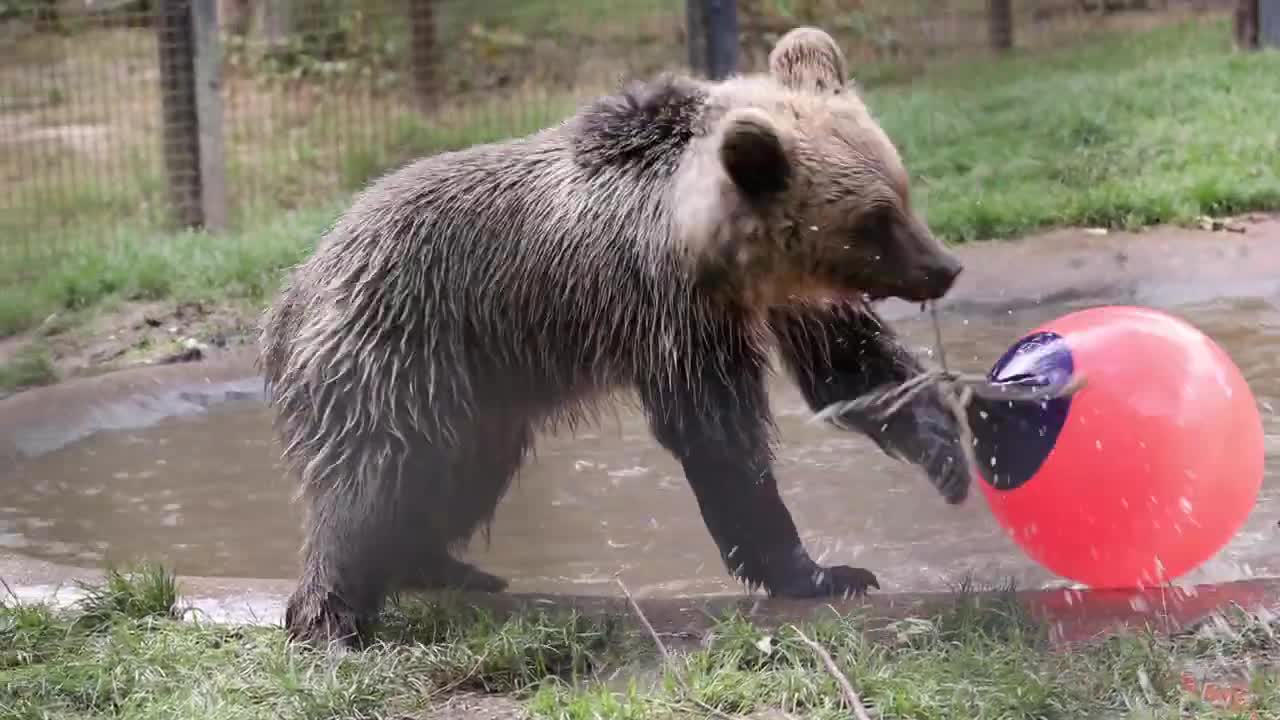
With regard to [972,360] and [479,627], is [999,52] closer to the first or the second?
Result: [972,360]

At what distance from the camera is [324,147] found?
1014 cm

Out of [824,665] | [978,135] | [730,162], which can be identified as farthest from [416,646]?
[978,135]

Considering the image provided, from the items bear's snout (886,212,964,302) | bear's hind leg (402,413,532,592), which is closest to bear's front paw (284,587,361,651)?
bear's hind leg (402,413,532,592)

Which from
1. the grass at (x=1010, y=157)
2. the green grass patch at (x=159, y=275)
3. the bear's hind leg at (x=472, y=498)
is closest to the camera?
the bear's hind leg at (x=472, y=498)

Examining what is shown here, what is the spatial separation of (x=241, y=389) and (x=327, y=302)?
8.73 feet

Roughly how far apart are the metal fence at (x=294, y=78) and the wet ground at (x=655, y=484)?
2639mm

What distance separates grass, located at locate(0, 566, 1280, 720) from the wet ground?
0.77 meters

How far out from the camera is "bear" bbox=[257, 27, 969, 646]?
414 centimetres

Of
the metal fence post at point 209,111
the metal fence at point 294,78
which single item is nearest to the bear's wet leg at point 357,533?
the metal fence at point 294,78

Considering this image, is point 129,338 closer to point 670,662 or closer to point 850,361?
point 850,361

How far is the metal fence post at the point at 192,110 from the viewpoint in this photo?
918 cm

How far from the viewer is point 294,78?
35.1 ft

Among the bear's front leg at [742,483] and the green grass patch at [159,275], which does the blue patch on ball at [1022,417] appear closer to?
the bear's front leg at [742,483]

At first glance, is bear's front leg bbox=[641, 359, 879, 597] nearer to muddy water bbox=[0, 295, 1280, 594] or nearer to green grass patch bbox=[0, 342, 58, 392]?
muddy water bbox=[0, 295, 1280, 594]
